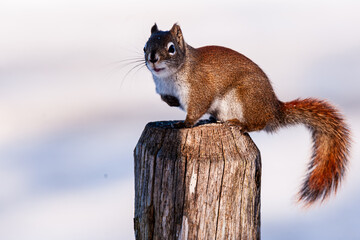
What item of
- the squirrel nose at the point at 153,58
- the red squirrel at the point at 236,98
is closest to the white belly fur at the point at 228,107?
the red squirrel at the point at 236,98

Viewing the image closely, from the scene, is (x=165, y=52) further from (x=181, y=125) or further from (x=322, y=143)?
(x=322, y=143)

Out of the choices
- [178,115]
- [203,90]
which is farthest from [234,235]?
[178,115]

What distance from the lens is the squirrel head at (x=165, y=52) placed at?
2275mm

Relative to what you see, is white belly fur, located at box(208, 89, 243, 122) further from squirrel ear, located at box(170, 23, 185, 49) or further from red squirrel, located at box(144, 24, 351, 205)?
squirrel ear, located at box(170, 23, 185, 49)

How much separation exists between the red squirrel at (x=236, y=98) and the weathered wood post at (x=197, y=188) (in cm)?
69

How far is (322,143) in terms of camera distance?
249 centimetres

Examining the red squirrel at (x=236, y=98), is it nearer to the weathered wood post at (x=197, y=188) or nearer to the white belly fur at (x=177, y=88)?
the white belly fur at (x=177, y=88)

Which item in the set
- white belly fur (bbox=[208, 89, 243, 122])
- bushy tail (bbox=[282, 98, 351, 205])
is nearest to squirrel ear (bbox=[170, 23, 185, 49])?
white belly fur (bbox=[208, 89, 243, 122])

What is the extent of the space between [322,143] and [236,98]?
0.53m

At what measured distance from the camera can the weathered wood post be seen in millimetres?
1574

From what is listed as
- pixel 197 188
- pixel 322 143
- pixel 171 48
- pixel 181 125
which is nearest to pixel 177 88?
pixel 171 48

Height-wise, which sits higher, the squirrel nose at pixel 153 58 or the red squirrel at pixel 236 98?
the squirrel nose at pixel 153 58

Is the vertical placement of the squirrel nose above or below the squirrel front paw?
above

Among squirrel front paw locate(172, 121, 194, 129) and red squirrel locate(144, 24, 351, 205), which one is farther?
red squirrel locate(144, 24, 351, 205)
